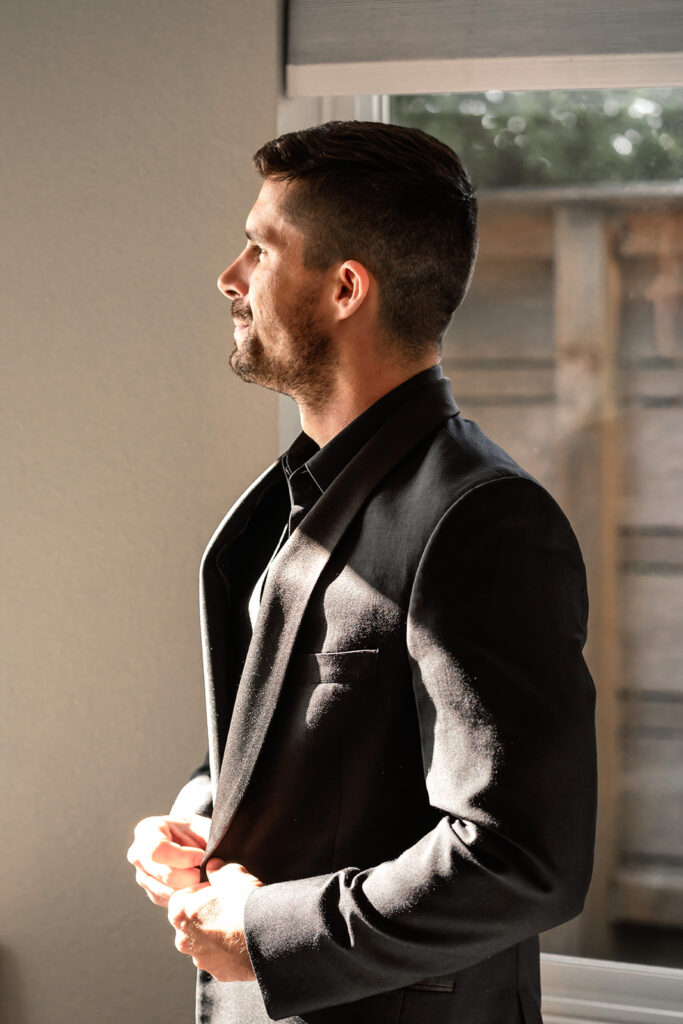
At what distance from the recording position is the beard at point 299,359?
1156 millimetres

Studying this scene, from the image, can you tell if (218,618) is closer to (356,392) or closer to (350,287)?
(356,392)

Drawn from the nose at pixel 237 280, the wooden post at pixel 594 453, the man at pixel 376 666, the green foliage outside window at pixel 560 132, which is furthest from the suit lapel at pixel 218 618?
the green foliage outside window at pixel 560 132

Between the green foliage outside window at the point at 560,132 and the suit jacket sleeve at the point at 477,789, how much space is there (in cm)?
102

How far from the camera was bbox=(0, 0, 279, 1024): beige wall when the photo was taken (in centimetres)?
167

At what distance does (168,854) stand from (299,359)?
0.61 metres

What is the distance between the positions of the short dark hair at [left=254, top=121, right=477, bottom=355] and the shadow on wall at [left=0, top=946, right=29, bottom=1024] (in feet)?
4.51

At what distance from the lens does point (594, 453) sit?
68.4 inches

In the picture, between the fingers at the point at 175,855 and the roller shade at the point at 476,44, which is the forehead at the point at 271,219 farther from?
the fingers at the point at 175,855

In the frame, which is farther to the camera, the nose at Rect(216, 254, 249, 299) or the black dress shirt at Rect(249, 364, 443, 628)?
the nose at Rect(216, 254, 249, 299)

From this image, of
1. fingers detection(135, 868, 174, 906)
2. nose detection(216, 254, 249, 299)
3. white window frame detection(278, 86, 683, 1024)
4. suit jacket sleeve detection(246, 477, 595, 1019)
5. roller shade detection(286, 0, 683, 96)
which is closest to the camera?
suit jacket sleeve detection(246, 477, 595, 1019)

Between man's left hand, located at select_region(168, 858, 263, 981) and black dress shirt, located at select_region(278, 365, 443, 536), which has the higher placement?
black dress shirt, located at select_region(278, 365, 443, 536)

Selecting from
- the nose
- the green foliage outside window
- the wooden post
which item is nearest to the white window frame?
the wooden post

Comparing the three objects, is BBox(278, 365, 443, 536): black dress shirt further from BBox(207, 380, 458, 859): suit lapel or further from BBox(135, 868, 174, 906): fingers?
BBox(135, 868, 174, 906): fingers

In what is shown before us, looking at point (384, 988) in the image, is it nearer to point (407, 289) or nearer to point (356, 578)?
point (356, 578)
